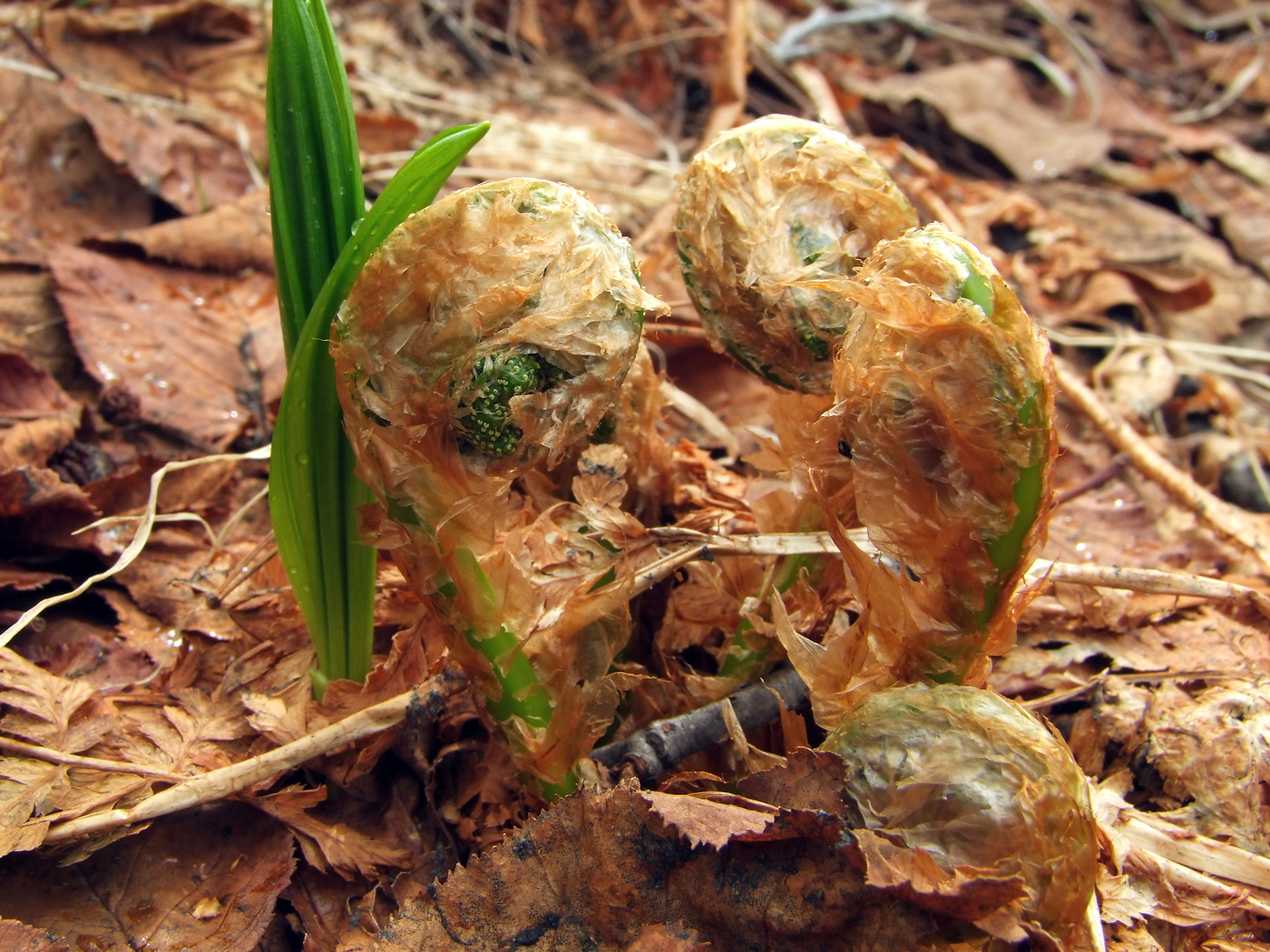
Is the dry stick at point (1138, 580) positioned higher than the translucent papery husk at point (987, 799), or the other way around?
the translucent papery husk at point (987, 799)

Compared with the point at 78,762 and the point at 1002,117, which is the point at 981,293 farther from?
the point at 1002,117

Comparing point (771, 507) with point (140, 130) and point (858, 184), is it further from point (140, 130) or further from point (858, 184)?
point (140, 130)

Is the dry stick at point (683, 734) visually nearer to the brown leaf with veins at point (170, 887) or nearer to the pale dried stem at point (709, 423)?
the brown leaf with veins at point (170, 887)

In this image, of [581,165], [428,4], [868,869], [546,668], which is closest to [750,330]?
[546,668]

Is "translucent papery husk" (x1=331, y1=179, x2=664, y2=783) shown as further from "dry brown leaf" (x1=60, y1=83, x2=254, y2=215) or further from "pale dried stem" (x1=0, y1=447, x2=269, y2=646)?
"dry brown leaf" (x1=60, y1=83, x2=254, y2=215)

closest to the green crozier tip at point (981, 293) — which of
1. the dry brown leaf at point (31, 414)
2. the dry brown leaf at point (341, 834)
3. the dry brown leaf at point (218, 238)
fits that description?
the dry brown leaf at point (341, 834)

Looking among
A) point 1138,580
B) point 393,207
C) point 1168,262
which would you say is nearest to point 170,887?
point 393,207

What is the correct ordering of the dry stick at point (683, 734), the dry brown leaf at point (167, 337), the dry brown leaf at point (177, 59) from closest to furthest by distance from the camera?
the dry stick at point (683, 734) < the dry brown leaf at point (167, 337) < the dry brown leaf at point (177, 59)

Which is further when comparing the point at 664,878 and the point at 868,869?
the point at 664,878
